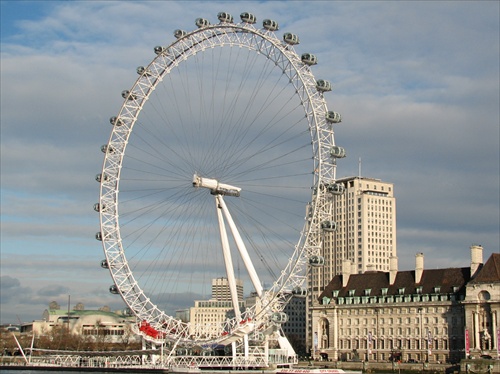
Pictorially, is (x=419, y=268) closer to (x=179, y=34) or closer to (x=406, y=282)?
(x=406, y=282)

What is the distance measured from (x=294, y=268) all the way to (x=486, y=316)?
38.4 m

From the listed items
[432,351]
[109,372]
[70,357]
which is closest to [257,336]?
[109,372]

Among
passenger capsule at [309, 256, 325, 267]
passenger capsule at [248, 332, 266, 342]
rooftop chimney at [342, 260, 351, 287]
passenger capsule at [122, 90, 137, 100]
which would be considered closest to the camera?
passenger capsule at [309, 256, 325, 267]

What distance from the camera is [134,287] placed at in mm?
97875

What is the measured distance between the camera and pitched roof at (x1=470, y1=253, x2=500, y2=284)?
10988cm

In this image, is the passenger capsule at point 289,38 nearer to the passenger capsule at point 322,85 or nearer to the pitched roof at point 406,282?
the passenger capsule at point 322,85

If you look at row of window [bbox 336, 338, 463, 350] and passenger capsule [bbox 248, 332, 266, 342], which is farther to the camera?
row of window [bbox 336, 338, 463, 350]

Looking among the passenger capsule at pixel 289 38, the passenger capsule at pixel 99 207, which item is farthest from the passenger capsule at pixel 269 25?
the passenger capsule at pixel 99 207

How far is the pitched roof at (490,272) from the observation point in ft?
360

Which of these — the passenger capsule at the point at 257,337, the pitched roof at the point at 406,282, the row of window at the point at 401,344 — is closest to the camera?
the passenger capsule at the point at 257,337

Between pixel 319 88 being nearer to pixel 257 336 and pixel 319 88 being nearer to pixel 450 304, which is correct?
pixel 257 336

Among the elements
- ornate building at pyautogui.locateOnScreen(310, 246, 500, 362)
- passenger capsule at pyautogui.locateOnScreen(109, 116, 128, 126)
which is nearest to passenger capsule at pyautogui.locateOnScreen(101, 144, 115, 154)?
passenger capsule at pyautogui.locateOnScreen(109, 116, 128, 126)

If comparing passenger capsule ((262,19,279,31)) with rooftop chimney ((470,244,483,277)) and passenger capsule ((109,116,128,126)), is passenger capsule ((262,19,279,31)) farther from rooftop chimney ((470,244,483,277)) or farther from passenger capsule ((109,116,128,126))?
rooftop chimney ((470,244,483,277))

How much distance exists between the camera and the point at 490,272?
11088cm
